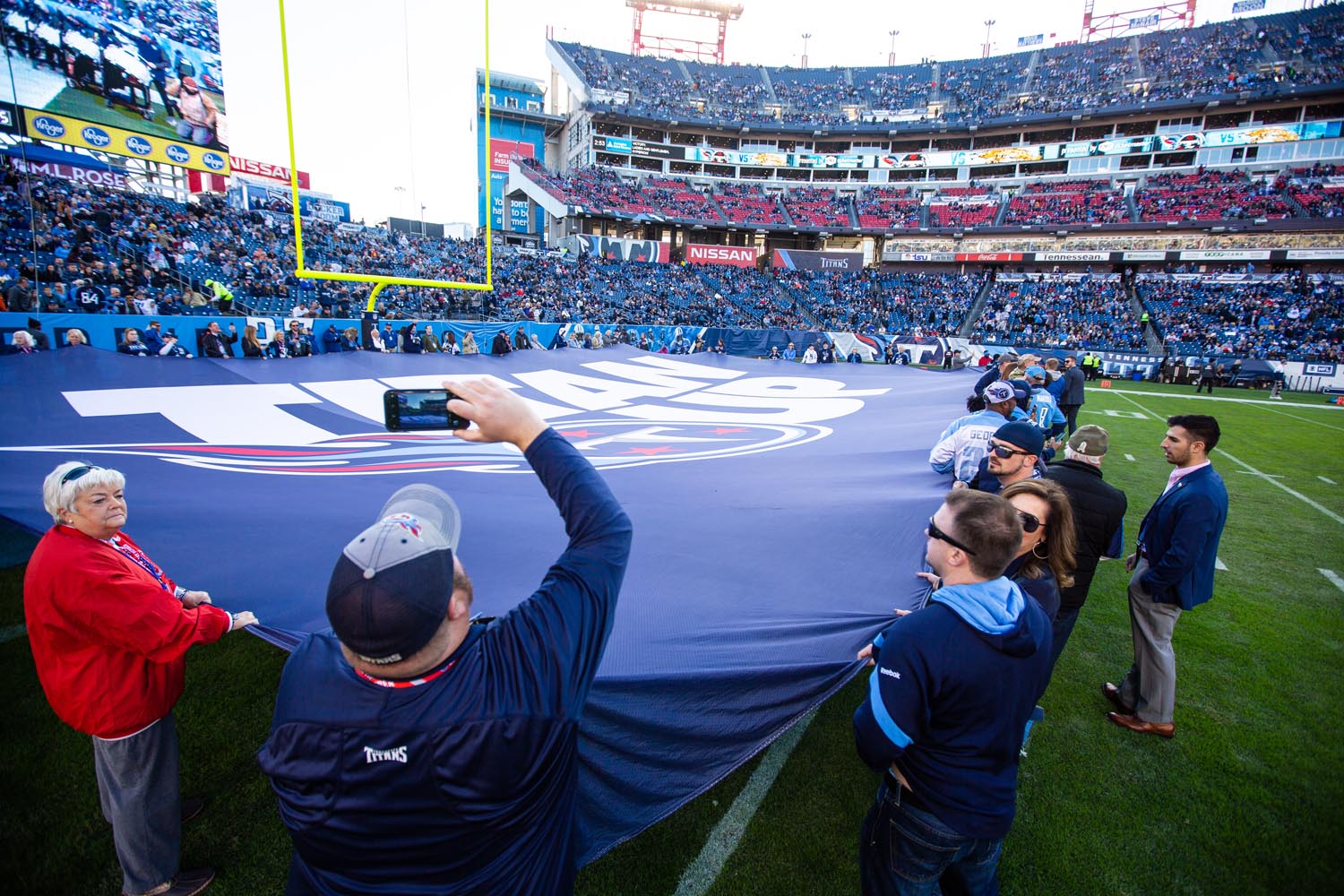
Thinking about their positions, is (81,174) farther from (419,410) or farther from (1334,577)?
(1334,577)

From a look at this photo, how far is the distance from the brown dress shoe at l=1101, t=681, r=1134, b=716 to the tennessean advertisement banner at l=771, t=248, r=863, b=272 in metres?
42.9

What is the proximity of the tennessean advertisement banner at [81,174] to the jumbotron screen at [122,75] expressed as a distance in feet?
14.9

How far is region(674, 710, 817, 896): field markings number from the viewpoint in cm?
261

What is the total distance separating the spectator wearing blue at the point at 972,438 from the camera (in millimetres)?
4172

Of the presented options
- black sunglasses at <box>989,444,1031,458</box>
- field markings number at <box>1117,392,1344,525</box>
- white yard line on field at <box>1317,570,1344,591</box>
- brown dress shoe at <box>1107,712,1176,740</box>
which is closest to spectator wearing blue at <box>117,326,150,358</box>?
black sunglasses at <box>989,444,1031,458</box>

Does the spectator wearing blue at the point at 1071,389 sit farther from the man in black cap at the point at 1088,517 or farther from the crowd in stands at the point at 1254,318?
the crowd in stands at the point at 1254,318

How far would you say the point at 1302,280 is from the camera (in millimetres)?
32531

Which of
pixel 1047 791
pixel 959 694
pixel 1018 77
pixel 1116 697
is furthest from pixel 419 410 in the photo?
pixel 1018 77

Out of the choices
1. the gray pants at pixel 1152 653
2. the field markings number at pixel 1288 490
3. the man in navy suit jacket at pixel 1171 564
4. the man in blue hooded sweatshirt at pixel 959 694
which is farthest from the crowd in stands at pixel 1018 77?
the man in blue hooded sweatshirt at pixel 959 694

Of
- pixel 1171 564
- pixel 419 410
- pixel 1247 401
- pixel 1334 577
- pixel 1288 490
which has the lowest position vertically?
pixel 1334 577

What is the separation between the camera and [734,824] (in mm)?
2914

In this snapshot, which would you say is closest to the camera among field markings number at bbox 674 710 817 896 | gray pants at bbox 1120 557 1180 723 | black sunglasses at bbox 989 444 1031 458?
field markings number at bbox 674 710 817 896

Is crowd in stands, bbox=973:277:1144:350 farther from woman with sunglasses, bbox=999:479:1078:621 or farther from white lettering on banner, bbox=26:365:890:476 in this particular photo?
woman with sunglasses, bbox=999:479:1078:621

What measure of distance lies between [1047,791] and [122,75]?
31.1m
